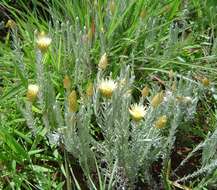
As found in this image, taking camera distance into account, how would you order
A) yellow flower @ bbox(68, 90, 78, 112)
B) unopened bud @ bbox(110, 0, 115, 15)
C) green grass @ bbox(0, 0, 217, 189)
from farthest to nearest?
1. unopened bud @ bbox(110, 0, 115, 15)
2. green grass @ bbox(0, 0, 217, 189)
3. yellow flower @ bbox(68, 90, 78, 112)

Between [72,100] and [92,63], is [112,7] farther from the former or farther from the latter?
[72,100]

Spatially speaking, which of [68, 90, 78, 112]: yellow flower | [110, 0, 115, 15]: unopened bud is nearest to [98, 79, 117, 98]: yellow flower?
[68, 90, 78, 112]: yellow flower

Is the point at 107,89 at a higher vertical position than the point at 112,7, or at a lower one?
lower

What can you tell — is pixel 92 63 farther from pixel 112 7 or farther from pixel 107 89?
pixel 107 89

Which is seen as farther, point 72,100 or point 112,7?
point 112,7

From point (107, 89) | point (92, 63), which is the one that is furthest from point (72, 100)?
point (92, 63)

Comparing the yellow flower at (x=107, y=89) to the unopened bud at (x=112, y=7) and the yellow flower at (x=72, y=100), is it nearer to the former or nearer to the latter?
the yellow flower at (x=72, y=100)

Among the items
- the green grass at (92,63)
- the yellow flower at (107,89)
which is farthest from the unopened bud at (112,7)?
the yellow flower at (107,89)

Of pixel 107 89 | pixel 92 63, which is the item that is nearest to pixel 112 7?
pixel 92 63

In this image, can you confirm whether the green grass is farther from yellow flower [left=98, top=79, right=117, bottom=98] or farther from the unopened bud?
yellow flower [left=98, top=79, right=117, bottom=98]
